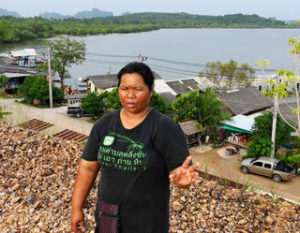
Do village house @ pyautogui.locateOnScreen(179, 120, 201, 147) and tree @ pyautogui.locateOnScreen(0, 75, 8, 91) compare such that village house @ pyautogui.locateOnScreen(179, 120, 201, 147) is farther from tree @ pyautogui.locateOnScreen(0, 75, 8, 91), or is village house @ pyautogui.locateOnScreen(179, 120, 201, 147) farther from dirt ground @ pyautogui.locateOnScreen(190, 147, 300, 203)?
tree @ pyautogui.locateOnScreen(0, 75, 8, 91)

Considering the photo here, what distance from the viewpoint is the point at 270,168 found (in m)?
10.7

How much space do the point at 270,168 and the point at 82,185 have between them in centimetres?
1003

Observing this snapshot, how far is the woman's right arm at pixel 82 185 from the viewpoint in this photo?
6.24ft

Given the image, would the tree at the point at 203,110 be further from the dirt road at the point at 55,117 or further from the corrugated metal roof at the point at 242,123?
the dirt road at the point at 55,117

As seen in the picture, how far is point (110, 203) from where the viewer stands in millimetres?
1826

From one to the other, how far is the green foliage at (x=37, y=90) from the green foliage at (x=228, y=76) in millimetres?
12468

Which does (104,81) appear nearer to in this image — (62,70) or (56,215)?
(62,70)

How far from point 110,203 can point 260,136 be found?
11069 millimetres

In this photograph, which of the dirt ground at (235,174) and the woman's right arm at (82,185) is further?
the dirt ground at (235,174)

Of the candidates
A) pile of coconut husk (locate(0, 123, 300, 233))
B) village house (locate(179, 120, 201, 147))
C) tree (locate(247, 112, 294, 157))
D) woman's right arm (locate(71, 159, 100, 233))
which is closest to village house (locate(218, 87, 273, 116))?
village house (locate(179, 120, 201, 147))

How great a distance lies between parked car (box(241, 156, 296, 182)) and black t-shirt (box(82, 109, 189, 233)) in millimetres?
9794

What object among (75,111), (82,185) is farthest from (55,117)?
(82,185)

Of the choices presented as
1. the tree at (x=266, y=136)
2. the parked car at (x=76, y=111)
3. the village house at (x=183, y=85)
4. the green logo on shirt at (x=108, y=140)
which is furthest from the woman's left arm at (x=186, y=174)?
the village house at (x=183, y=85)

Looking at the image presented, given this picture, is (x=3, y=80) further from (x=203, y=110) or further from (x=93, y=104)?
(x=203, y=110)
